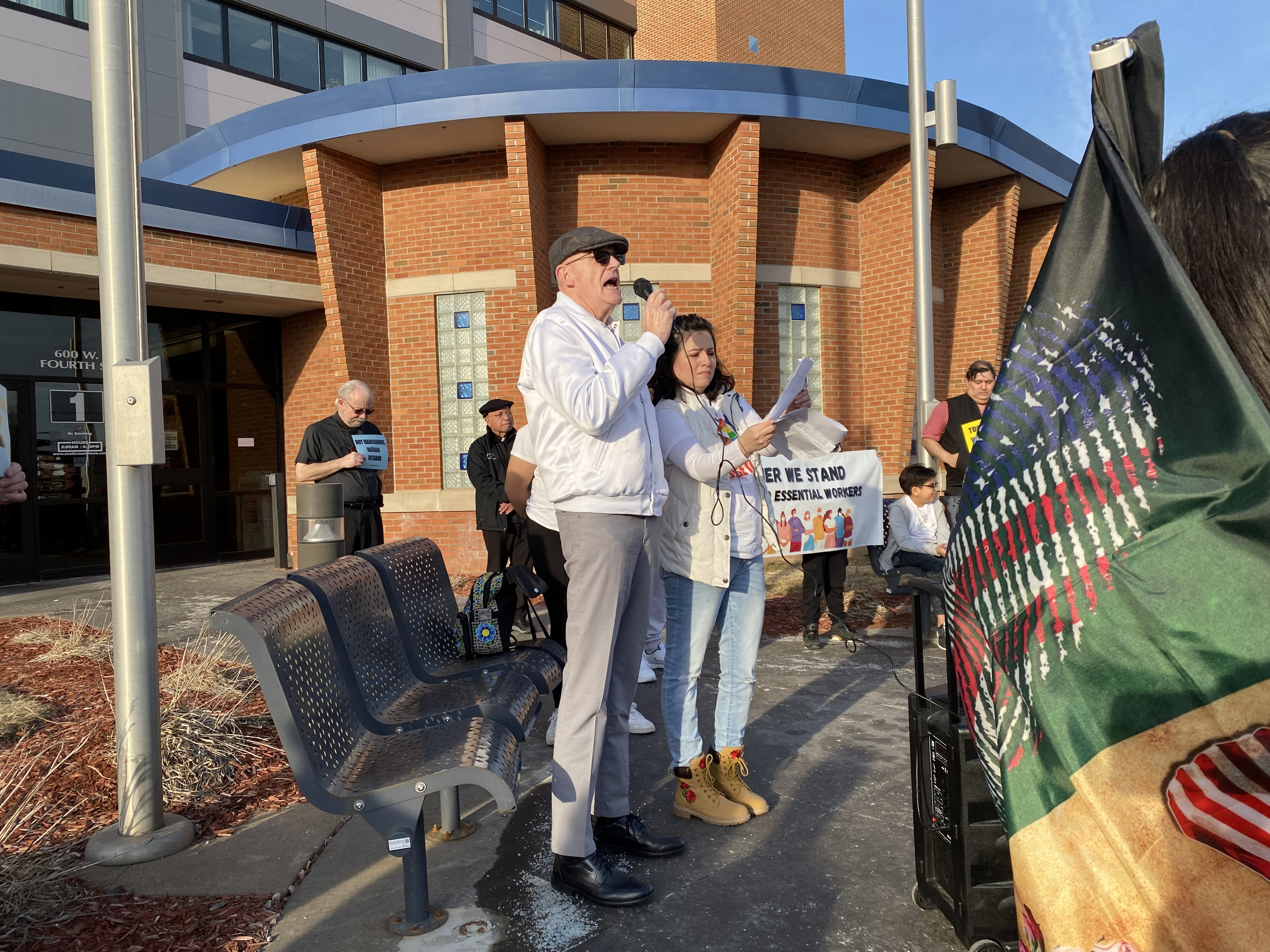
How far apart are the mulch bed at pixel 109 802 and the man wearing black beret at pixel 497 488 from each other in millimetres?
2393

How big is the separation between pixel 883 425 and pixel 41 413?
1172cm

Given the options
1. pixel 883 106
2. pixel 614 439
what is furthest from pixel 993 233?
pixel 614 439

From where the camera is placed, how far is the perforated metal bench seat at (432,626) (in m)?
4.19

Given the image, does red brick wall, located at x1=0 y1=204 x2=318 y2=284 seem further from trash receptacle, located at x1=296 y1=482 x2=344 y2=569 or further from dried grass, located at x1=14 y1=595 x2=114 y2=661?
trash receptacle, located at x1=296 y1=482 x2=344 y2=569

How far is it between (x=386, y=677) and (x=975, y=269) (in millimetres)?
12432

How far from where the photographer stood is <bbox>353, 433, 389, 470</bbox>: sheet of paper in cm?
676

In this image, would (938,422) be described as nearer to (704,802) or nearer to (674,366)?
(674,366)

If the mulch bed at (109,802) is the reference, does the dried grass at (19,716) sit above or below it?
above

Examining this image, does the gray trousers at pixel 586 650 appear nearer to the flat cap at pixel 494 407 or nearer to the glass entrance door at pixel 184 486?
the flat cap at pixel 494 407

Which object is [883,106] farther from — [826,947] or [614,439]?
[826,947]

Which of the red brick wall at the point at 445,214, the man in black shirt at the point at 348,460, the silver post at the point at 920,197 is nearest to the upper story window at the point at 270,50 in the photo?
the red brick wall at the point at 445,214

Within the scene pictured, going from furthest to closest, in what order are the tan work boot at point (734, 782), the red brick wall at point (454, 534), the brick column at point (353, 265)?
the red brick wall at point (454, 534) < the brick column at point (353, 265) < the tan work boot at point (734, 782)

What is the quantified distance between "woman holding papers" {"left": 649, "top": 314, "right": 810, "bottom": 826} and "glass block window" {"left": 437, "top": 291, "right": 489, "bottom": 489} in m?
8.32

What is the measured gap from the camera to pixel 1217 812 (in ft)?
2.59
